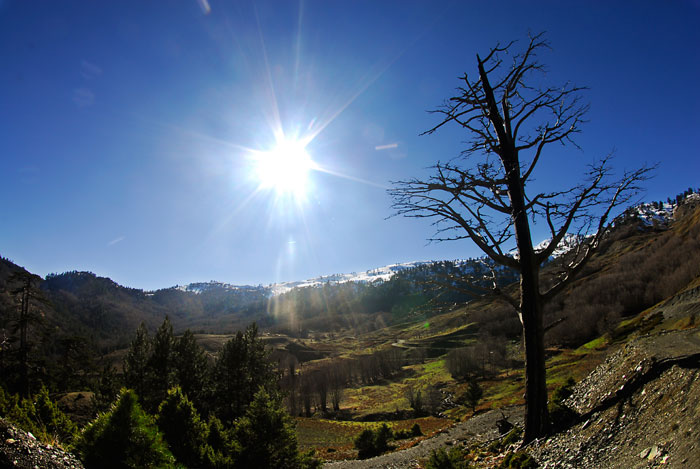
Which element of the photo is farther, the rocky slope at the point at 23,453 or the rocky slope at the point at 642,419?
the rocky slope at the point at 642,419

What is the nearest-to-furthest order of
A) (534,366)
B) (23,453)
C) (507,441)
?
(23,453)
(534,366)
(507,441)

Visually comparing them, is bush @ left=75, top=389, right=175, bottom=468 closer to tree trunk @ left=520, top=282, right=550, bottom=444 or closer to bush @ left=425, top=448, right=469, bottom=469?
bush @ left=425, top=448, right=469, bottom=469

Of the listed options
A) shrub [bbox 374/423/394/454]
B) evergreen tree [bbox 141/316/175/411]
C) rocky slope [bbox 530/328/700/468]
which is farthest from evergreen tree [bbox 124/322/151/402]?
rocky slope [bbox 530/328/700/468]

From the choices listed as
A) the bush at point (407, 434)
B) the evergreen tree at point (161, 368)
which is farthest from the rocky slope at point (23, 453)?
the bush at point (407, 434)

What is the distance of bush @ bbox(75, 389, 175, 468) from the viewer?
609cm

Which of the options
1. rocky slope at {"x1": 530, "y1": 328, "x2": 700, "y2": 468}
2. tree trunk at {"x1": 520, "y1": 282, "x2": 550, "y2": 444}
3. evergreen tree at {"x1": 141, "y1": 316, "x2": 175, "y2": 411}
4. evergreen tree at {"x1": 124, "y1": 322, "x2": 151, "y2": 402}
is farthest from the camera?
evergreen tree at {"x1": 124, "y1": 322, "x2": 151, "y2": 402}

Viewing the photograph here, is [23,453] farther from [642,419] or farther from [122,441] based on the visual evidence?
[642,419]

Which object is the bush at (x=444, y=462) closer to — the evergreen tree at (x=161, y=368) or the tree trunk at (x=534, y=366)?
the tree trunk at (x=534, y=366)

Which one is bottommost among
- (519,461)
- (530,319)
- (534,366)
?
(519,461)

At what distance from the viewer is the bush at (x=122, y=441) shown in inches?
240

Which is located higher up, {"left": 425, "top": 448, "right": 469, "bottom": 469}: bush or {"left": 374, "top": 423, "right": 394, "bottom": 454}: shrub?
{"left": 425, "top": 448, "right": 469, "bottom": 469}: bush

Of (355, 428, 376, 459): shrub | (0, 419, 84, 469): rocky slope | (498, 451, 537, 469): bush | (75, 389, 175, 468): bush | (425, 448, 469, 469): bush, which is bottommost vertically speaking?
(355, 428, 376, 459): shrub

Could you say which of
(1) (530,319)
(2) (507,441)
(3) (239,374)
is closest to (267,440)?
(2) (507,441)

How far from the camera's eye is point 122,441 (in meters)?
6.26
